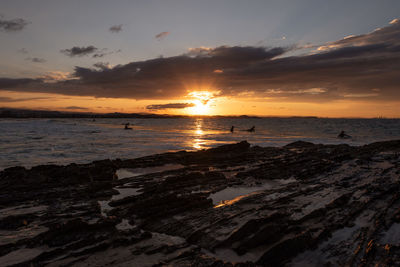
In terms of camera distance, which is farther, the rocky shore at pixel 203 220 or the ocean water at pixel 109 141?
the ocean water at pixel 109 141

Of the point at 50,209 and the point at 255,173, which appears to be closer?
the point at 50,209

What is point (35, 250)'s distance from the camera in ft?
20.5

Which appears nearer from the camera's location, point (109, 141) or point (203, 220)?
point (203, 220)

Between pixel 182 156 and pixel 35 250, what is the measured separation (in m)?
15.3

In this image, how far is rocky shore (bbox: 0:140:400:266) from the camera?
5945 mm

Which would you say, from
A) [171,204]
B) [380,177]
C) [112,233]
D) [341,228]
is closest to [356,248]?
[341,228]

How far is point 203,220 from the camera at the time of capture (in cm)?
777

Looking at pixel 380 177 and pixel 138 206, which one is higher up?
pixel 380 177

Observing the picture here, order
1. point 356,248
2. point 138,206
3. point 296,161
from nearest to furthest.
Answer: point 356,248 < point 138,206 < point 296,161

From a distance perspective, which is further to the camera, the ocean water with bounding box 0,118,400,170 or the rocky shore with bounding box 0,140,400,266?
the ocean water with bounding box 0,118,400,170

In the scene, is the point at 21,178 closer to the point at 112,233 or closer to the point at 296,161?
the point at 112,233

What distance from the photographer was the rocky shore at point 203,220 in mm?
5945

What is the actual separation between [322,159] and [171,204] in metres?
13.5

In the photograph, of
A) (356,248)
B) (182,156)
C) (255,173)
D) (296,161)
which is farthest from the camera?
(182,156)
